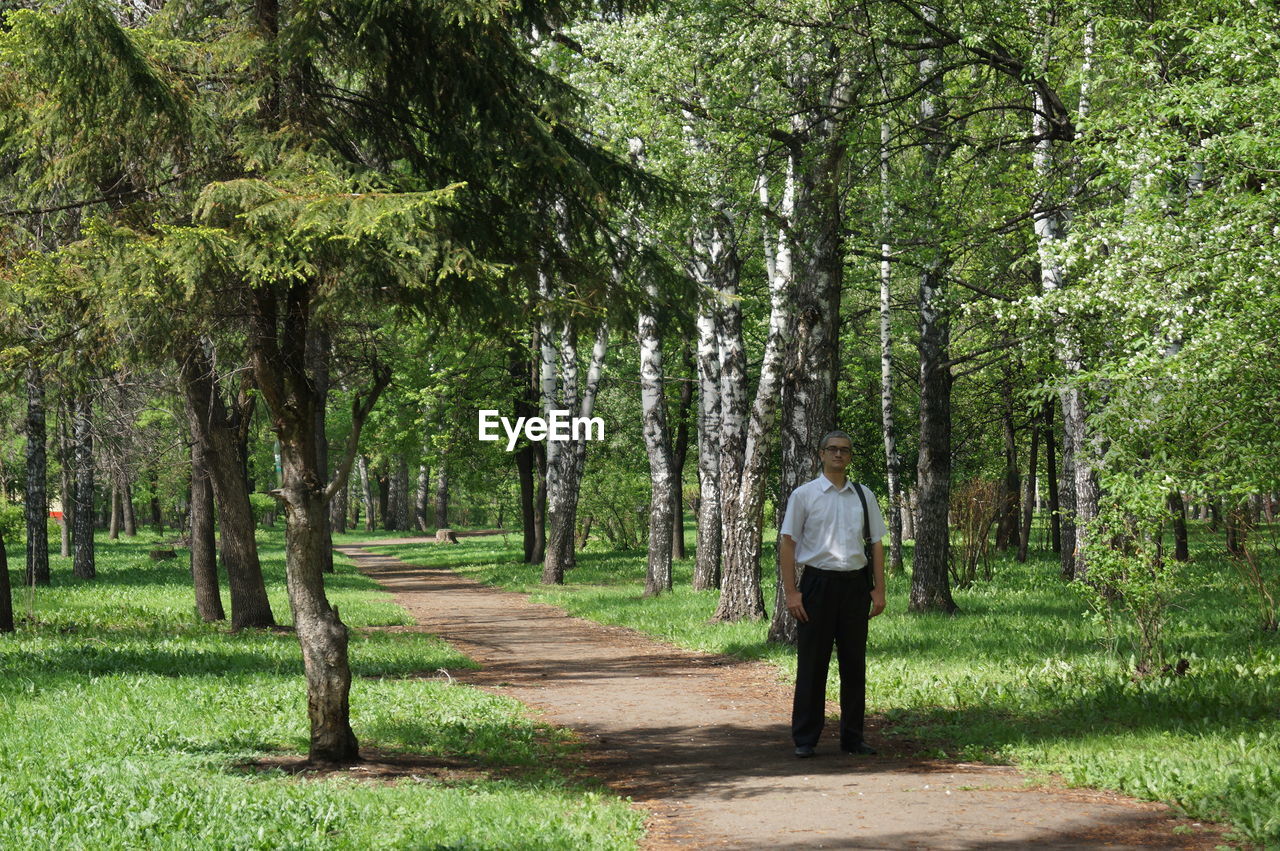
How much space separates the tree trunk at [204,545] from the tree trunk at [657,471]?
25.3ft

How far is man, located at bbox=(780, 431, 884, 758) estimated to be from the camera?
26.0ft

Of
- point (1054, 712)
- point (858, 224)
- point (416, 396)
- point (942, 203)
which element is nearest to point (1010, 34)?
point (942, 203)

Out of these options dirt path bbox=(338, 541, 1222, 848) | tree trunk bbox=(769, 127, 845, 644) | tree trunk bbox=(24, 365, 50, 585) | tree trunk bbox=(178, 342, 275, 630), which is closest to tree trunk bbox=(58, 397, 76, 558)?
tree trunk bbox=(24, 365, 50, 585)

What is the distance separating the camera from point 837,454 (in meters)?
8.00

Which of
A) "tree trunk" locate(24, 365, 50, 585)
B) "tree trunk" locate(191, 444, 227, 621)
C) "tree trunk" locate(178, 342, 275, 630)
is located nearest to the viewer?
"tree trunk" locate(178, 342, 275, 630)

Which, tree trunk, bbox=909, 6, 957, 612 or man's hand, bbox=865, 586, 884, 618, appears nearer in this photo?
man's hand, bbox=865, 586, 884, 618

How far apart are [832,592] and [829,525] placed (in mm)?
437

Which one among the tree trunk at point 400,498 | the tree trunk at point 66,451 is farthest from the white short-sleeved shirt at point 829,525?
the tree trunk at point 400,498

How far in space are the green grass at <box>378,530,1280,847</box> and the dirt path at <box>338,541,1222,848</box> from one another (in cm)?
31

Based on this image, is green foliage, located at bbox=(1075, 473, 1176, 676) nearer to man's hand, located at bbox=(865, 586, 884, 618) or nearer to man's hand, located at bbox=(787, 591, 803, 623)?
man's hand, located at bbox=(865, 586, 884, 618)

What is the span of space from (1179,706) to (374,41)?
7.07 m

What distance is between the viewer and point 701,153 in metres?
15.2

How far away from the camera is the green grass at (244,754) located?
5812 mm

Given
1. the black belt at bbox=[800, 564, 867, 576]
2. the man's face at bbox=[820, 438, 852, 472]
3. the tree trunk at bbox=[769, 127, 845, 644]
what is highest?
the tree trunk at bbox=[769, 127, 845, 644]
